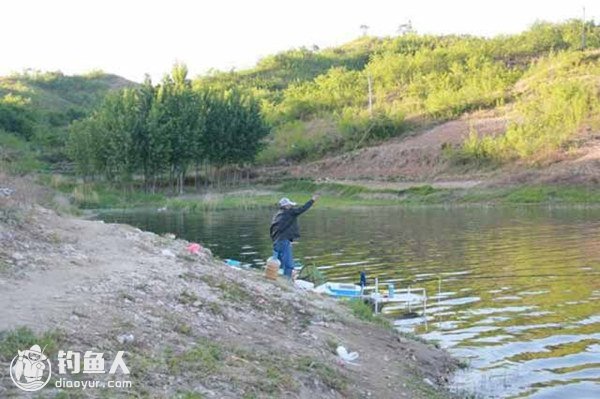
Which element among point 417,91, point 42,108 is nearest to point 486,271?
point 417,91

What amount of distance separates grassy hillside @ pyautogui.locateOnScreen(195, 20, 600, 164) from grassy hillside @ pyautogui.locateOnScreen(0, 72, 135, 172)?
23.2m

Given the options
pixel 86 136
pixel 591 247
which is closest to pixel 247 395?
pixel 591 247

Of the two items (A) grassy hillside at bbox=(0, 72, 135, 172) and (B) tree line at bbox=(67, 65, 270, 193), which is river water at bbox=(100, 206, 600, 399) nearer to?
(B) tree line at bbox=(67, 65, 270, 193)

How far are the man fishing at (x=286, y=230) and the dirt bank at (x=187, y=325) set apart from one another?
7.97 feet

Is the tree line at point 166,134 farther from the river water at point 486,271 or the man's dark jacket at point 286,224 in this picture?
the man's dark jacket at point 286,224

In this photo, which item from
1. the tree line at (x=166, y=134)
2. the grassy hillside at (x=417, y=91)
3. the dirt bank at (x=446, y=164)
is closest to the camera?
the dirt bank at (x=446, y=164)

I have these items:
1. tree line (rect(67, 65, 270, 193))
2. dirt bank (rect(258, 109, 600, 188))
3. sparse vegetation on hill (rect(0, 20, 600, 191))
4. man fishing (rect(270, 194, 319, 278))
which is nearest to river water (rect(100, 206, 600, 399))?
man fishing (rect(270, 194, 319, 278))

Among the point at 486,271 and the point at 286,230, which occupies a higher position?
the point at 286,230

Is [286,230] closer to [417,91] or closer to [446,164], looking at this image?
[446,164]

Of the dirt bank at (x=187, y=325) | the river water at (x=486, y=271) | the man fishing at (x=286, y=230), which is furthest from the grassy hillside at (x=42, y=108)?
the dirt bank at (x=187, y=325)

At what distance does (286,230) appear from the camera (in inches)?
649

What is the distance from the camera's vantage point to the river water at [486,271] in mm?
11031

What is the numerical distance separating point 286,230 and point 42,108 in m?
92.5

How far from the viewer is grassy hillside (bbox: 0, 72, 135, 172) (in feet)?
250
